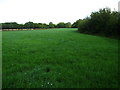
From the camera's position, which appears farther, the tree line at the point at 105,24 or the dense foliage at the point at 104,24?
the dense foliage at the point at 104,24

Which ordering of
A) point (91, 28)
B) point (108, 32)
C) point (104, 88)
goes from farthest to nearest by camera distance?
point (91, 28), point (108, 32), point (104, 88)

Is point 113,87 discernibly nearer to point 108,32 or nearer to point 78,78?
point 78,78

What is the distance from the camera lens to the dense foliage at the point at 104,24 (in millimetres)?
13781

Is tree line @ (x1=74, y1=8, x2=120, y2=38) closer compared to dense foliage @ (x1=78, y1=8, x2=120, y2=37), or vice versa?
tree line @ (x1=74, y1=8, x2=120, y2=38)

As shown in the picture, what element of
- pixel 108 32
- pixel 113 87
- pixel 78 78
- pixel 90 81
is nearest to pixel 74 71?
pixel 78 78

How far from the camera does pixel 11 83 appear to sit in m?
2.33

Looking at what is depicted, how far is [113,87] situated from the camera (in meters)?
2.20

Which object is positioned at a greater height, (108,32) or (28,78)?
(108,32)

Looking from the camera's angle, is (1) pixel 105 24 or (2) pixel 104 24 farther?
(2) pixel 104 24

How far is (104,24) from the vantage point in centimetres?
1712

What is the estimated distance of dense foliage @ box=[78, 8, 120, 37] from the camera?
13781mm

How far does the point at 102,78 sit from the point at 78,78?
2.07 ft

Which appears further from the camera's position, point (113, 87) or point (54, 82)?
point (54, 82)

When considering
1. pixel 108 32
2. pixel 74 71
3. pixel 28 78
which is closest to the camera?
pixel 28 78
